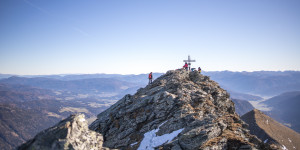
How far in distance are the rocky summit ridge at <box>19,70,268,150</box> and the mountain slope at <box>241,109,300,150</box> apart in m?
21.1

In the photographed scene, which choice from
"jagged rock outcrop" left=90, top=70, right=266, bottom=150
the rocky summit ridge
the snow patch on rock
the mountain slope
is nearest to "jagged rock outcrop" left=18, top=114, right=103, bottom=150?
the rocky summit ridge

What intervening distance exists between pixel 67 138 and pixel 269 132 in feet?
181

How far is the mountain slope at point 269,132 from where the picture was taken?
150 feet

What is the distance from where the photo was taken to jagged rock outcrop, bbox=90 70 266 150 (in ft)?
59.5

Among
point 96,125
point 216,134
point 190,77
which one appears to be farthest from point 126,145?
point 190,77

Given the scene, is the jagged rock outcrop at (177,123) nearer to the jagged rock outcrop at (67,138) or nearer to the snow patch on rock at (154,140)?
the snow patch on rock at (154,140)

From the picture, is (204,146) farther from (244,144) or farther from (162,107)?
(162,107)

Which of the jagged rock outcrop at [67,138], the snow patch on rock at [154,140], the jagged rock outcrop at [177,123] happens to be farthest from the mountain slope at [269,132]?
the jagged rock outcrop at [67,138]

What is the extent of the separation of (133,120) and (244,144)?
16221 mm

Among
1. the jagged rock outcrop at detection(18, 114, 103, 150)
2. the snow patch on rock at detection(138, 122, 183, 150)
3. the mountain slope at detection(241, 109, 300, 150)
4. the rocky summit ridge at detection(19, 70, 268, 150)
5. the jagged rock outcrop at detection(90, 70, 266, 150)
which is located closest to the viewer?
Result: the jagged rock outcrop at detection(18, 114, 103, 150)

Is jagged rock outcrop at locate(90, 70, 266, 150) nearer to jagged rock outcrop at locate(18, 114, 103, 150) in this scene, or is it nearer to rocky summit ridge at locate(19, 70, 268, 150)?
rocky summit ridge at locate(19, 70, 268, 150)

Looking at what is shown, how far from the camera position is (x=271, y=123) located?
55.4 m

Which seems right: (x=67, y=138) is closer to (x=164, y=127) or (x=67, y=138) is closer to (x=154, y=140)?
(x=154, y=140)

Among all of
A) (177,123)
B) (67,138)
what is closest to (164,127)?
(177,123)
